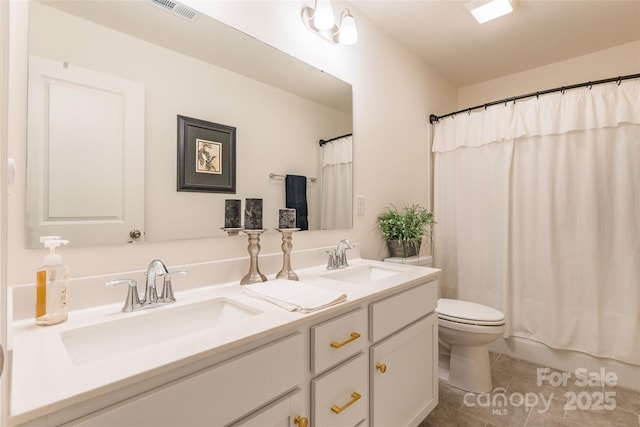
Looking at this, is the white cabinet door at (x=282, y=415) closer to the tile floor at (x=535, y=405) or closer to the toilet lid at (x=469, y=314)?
the tile floor at (x=535, y=405)

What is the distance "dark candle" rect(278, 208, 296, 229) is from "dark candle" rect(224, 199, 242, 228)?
0.64 ft

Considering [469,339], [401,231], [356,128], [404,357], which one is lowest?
[469,339]

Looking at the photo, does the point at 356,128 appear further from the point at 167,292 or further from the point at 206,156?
the point at 167,292

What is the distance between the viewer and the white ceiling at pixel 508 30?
1956mm

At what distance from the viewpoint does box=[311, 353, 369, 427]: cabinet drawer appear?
96 cm

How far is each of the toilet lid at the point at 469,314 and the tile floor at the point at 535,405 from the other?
0.46 meters

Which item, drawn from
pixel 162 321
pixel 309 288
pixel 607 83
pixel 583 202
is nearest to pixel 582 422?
pixel 583 202

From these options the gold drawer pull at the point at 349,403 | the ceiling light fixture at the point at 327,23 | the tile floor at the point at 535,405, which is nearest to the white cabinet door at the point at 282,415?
the gold drawer pull at the point at 349,403

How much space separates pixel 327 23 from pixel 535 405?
2.39 metres

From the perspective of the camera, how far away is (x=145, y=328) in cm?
93

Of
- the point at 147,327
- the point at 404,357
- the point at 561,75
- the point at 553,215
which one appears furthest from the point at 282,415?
the point at 561,75

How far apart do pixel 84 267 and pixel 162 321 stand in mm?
309

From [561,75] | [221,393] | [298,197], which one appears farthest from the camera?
[561,75]

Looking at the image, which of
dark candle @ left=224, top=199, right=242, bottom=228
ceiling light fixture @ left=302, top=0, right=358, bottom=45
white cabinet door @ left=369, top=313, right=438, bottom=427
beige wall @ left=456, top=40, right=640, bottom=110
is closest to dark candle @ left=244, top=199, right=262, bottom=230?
dark candle @ left=224, top=199, right=242, bottom=228
